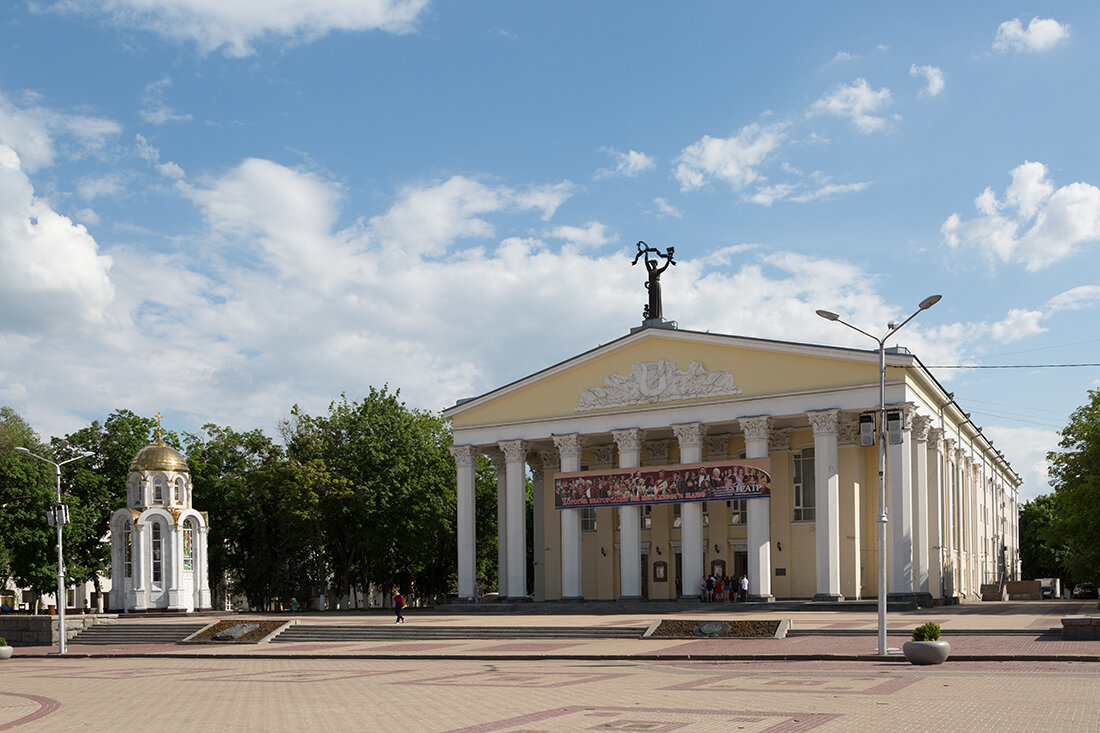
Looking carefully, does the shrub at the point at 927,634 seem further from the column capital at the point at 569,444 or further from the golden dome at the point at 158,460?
the golden dome at the point at 158,460

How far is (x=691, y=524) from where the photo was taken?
48.3 metres

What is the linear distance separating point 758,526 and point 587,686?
27828 millimetres

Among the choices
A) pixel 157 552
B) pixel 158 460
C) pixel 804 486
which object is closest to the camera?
pixel 157 552

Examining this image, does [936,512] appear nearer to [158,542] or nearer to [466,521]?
[466,521]

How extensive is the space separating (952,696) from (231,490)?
53.4 m

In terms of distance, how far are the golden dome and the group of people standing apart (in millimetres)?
24338

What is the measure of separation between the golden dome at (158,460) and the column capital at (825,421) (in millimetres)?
28530

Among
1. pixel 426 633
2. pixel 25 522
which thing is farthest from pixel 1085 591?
pixel 25 522

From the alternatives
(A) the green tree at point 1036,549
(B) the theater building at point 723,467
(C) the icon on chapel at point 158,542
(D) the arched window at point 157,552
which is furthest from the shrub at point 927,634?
(A) the green tree at point 1036,549

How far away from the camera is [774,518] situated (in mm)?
50844

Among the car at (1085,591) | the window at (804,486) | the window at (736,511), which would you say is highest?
the window at (804,486)

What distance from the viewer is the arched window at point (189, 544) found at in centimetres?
4962

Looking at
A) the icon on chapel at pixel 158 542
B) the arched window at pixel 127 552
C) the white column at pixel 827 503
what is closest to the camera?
the white column at pixel 827 503

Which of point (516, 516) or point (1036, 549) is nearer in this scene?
point (516, 516)
